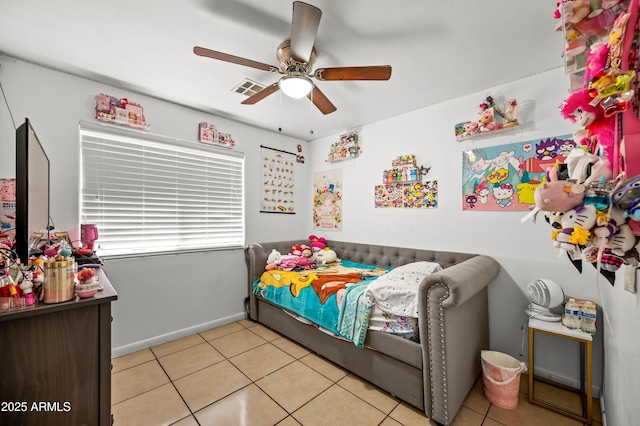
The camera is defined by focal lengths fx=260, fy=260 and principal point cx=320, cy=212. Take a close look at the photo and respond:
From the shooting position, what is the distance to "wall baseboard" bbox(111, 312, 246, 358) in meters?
2.37

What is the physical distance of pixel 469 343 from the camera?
6.07 ft

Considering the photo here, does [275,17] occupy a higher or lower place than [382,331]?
higher

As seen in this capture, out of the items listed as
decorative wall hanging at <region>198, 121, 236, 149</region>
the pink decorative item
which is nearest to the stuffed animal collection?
decorative wall hanging at <region>198, 121, 236, 149</region>

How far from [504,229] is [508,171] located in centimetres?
50

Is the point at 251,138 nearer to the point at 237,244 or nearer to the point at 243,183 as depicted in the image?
the point at 243,183

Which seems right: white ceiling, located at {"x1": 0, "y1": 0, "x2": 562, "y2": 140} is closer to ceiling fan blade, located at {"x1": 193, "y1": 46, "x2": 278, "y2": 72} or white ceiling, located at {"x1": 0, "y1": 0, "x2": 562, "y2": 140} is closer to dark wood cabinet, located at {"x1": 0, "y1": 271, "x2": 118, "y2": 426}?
ceiling fan blade, located at {"x1": 193, "y1": 46, "x2": 278, "y2": 72}

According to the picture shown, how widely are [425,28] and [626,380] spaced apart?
1.99 m

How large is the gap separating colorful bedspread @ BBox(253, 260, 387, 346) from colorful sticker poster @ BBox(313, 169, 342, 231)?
759mm

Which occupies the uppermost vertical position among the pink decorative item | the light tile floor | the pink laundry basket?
the pink decorative item

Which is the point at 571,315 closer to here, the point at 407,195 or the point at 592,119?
the point at 407,195

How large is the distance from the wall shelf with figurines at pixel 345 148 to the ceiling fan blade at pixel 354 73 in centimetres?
165

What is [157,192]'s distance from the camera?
265 centimetres

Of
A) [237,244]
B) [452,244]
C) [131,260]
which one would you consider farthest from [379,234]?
[131,260]

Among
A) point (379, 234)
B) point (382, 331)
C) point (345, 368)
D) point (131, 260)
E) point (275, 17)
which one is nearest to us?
point (275, 17)
